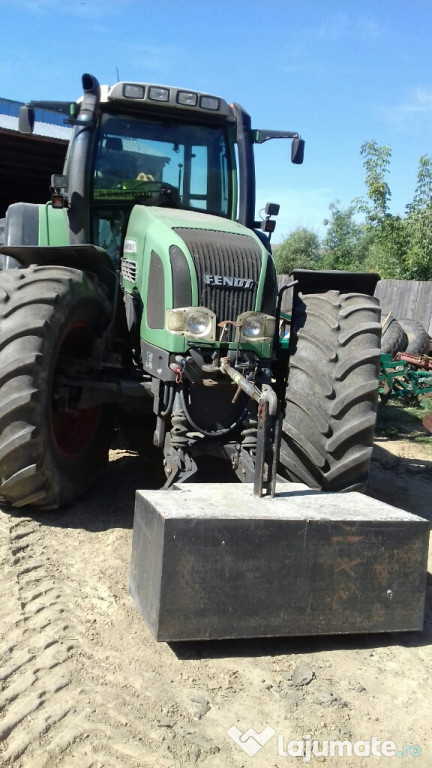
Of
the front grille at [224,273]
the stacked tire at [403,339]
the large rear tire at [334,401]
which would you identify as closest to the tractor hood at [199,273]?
the front grille at [224,273]

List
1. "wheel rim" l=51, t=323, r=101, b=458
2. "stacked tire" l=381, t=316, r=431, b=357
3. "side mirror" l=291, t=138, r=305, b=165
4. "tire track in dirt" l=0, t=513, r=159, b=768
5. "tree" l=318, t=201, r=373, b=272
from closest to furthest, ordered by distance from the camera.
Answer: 1. "tire track in dirt" l=0, t=513, r=159, b=768
2. "wheel rim" l=51, t=323, r=101, b=458
3. "side mirror" l=291, t=138, r=305, b=165
4. "stacked tire" l=381, t=316, r=431, b=357
5. "tree" l=318, t=201, r=373, b=272

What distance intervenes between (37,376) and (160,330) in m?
0.76

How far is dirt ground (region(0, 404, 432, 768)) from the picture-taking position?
8.25ft

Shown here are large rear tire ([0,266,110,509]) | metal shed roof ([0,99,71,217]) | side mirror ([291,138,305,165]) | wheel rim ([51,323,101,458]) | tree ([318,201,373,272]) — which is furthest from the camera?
tree ([318,201,373,272])

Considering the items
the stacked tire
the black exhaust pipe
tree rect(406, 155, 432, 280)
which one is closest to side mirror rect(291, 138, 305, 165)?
the black exhaust pipe

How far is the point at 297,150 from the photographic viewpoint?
225 inches

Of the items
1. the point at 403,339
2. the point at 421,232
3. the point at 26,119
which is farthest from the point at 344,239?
the point at 26,119

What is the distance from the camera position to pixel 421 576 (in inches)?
128

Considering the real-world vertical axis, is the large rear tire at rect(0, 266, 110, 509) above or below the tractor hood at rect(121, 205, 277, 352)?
below

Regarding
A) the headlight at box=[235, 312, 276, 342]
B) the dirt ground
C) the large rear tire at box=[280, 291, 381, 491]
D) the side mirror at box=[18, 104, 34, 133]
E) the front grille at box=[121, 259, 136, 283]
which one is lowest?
the dirt ground

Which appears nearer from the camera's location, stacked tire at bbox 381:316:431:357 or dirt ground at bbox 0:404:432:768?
dirt ground at bbox 0:404:432:768

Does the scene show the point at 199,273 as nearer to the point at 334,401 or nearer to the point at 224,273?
the point at 224,273

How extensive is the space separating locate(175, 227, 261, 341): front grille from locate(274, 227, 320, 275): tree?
30740 mm

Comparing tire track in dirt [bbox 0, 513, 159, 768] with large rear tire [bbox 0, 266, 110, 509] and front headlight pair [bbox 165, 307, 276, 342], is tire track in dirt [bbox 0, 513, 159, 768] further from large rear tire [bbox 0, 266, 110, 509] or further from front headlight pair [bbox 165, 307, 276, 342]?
front headlight pair [bbox 165, 307, 276, 342]
